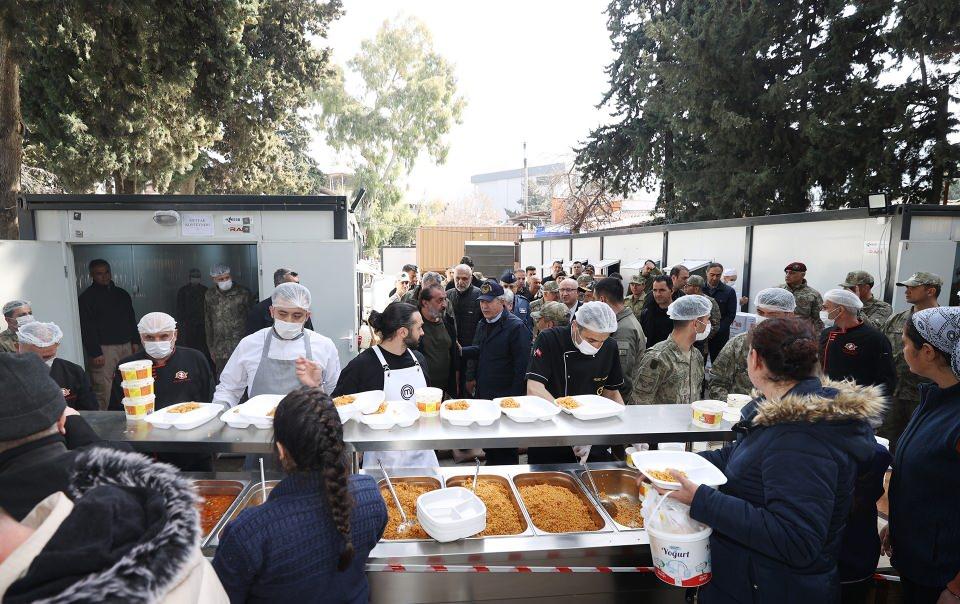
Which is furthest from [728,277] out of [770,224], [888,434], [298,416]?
[298,416]

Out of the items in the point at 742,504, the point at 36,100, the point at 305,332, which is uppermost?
the point at 36,100

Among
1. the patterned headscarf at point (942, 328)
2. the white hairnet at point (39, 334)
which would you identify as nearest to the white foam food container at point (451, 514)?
the patterned headscarf at point (942, 328)

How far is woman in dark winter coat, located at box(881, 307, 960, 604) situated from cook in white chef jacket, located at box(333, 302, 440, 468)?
2.69 metres

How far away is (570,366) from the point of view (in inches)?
158

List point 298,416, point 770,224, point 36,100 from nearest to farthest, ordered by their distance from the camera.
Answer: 1. point 298,416
2. point 36,100
3. point 770,224

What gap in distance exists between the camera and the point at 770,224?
31.7 ft

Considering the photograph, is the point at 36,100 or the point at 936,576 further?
the point at 36,100

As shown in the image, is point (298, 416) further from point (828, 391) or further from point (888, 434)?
point (888, 434)

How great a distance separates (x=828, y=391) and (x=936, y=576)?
1.10 m

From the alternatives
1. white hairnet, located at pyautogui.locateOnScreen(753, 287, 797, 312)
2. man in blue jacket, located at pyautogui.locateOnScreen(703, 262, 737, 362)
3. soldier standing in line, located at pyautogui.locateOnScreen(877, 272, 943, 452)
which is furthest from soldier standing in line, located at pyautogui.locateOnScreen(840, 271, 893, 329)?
white hairnet, located at pyautogui.locateOnScreen(753, 287, 797, 312)

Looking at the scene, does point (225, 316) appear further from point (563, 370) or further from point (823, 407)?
point (823, 407)

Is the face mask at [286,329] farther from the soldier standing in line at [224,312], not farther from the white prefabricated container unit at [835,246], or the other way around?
the white prefabricated container unit at [835,246]

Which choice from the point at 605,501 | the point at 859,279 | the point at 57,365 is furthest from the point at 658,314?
the point at 57,365

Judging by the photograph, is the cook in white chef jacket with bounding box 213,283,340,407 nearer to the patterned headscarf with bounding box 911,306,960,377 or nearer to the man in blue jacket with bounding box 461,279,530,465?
the man in blue jacket with bounding box 461,279,530,465
